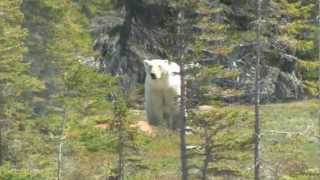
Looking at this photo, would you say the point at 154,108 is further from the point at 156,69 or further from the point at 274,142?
the point at 274,142

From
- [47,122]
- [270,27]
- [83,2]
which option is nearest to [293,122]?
[47,122]

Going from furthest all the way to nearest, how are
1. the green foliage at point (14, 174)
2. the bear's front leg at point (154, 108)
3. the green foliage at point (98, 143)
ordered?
the bear's front leg at point (154, 108), the green foliage at point (98, 143), the green foliage at point (14, 174)

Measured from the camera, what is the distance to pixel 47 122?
2994 cm

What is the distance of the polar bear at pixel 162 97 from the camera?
32531mm

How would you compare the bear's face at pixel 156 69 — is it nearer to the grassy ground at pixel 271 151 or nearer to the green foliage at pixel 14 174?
the grassy ground at pixel 271 151

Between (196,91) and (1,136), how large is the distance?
8.48 metres

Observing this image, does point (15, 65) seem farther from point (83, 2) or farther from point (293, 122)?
point (83, 2)

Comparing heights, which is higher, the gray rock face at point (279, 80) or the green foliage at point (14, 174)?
the gray rock face at point (279, 80)

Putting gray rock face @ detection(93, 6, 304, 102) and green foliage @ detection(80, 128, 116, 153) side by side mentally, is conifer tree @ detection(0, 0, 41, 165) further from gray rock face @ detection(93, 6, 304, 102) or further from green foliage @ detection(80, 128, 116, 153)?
Result: gray rock face @ detection(93, 6, 304, 102)

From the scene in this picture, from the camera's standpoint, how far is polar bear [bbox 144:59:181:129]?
32.5 meters

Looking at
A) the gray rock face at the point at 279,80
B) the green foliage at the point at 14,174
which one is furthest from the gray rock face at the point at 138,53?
the green foliage at the point at 14,174

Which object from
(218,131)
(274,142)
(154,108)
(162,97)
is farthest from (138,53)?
(218,131)

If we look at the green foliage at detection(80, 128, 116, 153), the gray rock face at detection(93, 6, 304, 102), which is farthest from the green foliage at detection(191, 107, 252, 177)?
the gray rock face at detection(93, 6, 304, 102)

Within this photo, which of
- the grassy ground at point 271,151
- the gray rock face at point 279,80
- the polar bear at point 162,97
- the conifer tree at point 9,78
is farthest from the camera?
the gray rock face at point 279,80
